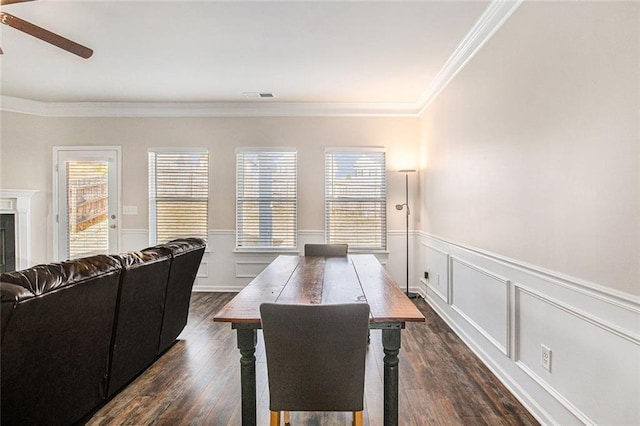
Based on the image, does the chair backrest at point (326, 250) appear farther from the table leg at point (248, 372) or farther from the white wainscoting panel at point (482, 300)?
the table leg at point (248, 372)

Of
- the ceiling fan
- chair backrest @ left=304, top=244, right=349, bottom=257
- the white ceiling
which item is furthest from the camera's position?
chair backrest @ left=304, top=244, right=349, bottom=257

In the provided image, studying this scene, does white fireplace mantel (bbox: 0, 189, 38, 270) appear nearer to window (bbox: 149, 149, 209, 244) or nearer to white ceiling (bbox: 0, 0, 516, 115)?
white ceiling (bbox: 0, 0, 516, 115)

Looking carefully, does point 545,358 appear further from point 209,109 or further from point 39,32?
point 209,109

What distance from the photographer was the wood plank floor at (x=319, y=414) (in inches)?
78.7

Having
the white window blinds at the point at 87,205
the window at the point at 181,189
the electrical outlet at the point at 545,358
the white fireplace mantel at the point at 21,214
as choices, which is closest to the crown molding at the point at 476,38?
the electrical outlet at the point at 545,358

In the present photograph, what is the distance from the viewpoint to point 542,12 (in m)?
1.96

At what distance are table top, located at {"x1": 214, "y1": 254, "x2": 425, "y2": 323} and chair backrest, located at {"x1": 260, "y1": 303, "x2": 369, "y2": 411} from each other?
21 centimetres

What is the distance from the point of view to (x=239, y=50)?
10.5 ft

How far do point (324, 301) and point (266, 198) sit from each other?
3375 millimetres

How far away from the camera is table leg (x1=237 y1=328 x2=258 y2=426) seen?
1.59m

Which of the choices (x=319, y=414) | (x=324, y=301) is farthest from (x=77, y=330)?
(x=319, y=414)

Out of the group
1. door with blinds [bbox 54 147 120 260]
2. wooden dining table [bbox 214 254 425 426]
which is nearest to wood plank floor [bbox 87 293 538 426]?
wooden dining table [bbox 214 254 425 426]

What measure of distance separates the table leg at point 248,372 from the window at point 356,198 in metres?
3.35

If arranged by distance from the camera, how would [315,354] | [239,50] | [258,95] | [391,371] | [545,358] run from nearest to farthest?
1. [315,354]
2. [391,371]
3. [545,358]
4. [239,50]
5. [258,95]
